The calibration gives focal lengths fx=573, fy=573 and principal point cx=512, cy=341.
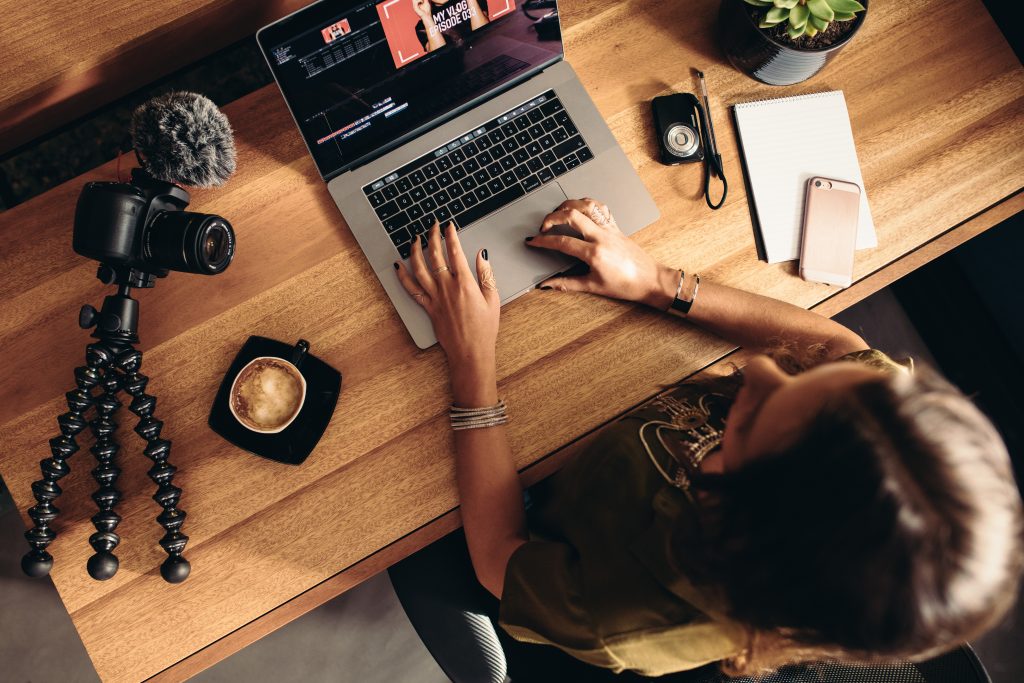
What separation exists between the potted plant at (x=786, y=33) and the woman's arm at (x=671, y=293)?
352 millimetres

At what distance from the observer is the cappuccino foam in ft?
2.74

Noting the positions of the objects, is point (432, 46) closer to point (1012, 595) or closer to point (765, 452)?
point (765, 452)

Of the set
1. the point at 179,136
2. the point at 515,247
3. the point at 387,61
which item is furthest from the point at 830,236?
the point at 179,136

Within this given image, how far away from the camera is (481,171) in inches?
36.1

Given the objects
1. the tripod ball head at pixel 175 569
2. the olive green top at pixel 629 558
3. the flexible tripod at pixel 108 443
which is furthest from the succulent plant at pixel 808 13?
the tripod ball head at pixel 175 569

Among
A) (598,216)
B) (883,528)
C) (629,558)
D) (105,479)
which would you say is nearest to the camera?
(883,528)

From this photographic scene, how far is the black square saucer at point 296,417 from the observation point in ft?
2.77

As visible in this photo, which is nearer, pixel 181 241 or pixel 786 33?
pixel 181 241

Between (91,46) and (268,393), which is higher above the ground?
(91,46)

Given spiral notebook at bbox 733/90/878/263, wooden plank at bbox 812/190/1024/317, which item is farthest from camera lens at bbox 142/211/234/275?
wooden plank at bbox 812/190/1024/317

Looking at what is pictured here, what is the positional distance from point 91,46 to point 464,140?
555 mm

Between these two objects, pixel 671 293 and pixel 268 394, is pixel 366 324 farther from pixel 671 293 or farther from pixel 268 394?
pixel 671 293

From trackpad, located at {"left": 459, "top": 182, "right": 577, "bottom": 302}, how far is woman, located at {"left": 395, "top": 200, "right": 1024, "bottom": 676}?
0.9 inches

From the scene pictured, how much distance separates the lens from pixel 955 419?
53 centimetres
